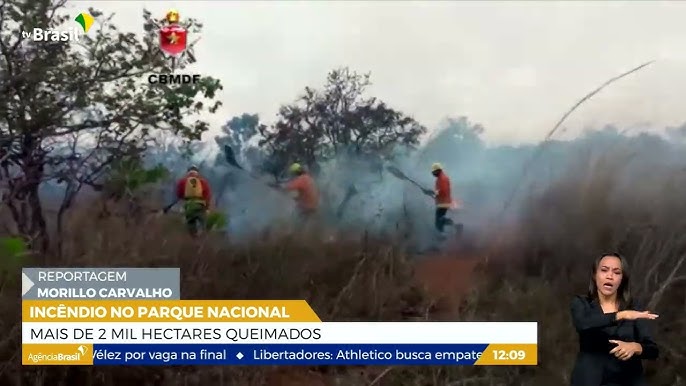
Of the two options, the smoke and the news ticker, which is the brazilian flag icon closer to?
the smoke

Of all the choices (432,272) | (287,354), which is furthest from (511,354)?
(287,354)

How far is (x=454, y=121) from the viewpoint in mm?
3605

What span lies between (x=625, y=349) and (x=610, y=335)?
0.08 meters

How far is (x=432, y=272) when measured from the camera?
3.68m

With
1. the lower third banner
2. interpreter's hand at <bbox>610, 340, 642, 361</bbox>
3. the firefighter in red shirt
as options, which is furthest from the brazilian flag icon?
interpreter's hand at <bbox>610, 340, 642, 361</bbox>

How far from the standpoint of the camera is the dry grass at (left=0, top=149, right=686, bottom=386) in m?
3.64

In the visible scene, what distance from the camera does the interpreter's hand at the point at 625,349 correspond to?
311 centimetres

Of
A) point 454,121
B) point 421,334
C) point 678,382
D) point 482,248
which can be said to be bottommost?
point 678,382

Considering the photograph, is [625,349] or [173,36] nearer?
[625,349]

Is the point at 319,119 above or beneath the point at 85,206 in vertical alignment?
above

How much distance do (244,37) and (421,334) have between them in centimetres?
159

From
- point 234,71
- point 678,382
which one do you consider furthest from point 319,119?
point 678,382

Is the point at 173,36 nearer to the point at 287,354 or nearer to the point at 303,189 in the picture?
the point at 303,189

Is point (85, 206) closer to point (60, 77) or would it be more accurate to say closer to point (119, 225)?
point (119, 225)
